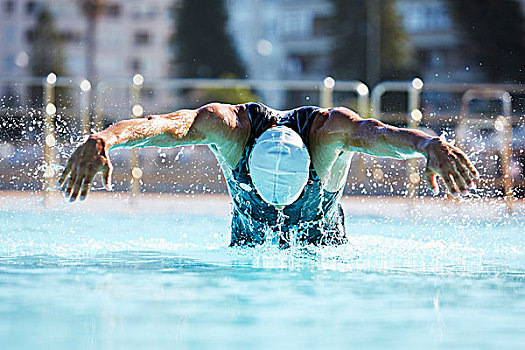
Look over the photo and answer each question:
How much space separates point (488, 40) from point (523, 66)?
4.35 feet

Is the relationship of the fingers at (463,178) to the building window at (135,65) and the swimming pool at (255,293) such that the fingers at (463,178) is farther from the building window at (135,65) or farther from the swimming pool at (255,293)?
the building window at (135,65)

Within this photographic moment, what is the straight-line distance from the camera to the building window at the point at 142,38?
36562mm

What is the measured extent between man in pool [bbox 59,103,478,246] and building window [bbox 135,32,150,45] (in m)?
34.1

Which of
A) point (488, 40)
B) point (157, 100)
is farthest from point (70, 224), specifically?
point (157, 100)

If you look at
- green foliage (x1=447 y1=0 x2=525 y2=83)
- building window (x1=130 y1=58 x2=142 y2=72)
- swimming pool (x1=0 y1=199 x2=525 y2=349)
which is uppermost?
building window (x1=130 y1=58 x2=142 y2=72)

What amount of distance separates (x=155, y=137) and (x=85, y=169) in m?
0.43

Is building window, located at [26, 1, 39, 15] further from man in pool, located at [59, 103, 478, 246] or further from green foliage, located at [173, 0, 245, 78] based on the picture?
man in pool, located at [59, 103, 478, 246]

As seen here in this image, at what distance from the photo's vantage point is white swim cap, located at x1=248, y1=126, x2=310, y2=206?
2.90 metres

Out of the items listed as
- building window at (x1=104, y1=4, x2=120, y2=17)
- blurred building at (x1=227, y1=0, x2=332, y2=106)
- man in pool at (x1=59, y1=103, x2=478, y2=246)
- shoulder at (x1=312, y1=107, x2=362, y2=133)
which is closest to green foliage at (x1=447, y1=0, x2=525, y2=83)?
blurred building at (x1=227, y1=0, x2=332, y2=106)

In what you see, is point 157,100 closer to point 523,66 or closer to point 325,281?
point 523,66

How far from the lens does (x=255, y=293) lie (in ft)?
7.75

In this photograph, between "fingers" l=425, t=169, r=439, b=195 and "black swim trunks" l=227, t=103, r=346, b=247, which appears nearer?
"fingers" l=425, t=169, r=439, b=195

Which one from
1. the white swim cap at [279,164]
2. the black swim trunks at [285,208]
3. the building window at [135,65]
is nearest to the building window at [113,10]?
the building window at [135,65]

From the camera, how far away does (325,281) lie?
260 centimetres
